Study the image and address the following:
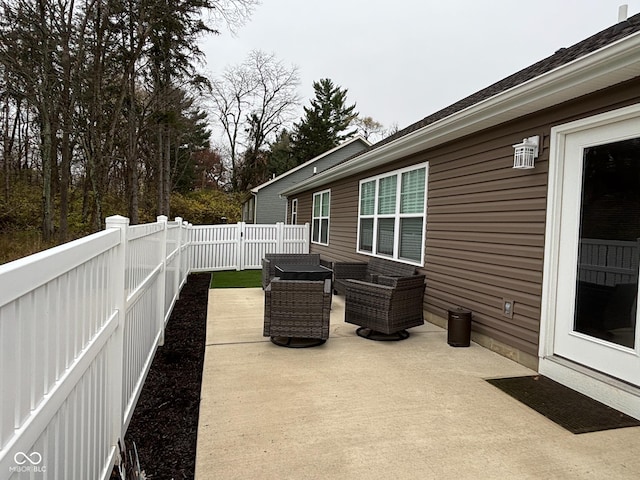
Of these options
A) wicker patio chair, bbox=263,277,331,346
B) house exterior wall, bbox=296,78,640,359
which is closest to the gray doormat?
house exterior wall, bbox=296,78,640,359

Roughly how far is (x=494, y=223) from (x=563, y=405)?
6.34 feet

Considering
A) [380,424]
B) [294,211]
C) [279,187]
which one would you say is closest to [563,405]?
[380,424]

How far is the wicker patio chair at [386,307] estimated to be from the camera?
14.4 feet

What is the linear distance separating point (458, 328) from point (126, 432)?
3.27 meters

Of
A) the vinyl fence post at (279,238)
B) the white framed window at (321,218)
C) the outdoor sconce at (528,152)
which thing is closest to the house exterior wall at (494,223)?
the outdoor sconce at (528,152)

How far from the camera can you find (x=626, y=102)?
9.62ft

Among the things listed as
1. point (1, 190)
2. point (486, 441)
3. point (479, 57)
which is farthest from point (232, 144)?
point (486, 441)

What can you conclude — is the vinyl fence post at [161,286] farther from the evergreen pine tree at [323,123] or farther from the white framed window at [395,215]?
the evergreen pine tree at [323,123]

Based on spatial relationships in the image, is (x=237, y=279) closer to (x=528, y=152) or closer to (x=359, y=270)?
(x=359, y=270)

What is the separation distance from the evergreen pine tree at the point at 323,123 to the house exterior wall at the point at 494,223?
23.2 meters

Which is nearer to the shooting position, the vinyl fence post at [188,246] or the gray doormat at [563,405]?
the gray doormat at [563,405]

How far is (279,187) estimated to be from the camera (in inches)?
805

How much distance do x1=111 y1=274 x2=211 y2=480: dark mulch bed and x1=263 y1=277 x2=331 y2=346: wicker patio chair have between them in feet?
2.66

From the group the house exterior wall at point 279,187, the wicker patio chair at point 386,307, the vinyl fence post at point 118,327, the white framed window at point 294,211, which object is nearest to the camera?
the vinyl fence post at point 118,327
